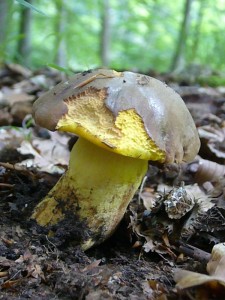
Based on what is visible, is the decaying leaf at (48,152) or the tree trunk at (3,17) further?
the tree trunk at (3,17)

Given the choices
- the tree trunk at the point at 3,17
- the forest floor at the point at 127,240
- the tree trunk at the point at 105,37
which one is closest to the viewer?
the forest floor at the point at 127,240

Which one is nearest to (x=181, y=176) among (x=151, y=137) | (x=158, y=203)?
(x=158, y=203)

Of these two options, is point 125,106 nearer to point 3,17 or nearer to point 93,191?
point 93,191

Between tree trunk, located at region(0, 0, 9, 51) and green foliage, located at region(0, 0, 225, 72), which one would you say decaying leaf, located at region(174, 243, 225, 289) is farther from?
green foliage, located at region(0, 0, 225, 72)

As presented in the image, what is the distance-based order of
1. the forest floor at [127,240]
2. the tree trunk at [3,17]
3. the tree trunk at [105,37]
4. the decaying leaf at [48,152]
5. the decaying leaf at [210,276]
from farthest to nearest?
the tree trunk at [105,37] → the tree trunk at [3,17] → the decaying leaf at [48,152] → the forest floor at [127,240] → the decaying leaf at [210,276]

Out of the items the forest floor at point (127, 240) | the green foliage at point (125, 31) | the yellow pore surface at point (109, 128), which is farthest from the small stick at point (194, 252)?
the green foliage at point (125, 31)

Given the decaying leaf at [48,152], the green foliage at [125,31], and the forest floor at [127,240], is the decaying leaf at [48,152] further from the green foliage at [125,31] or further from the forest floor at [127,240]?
the green foliage at [125,31]

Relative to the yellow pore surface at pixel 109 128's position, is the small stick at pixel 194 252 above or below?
below

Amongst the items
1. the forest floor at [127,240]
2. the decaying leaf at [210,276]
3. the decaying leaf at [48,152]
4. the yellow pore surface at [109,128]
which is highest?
the yellow pore surface at [109,128]
